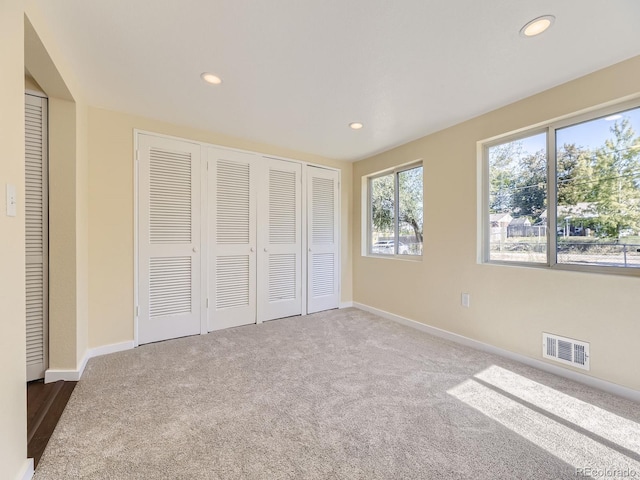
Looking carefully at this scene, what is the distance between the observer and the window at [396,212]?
11.8ft

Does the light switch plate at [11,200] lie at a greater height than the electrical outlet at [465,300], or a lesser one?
greater

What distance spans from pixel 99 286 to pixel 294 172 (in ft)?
8.26

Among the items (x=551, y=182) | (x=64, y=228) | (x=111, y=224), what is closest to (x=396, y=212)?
(x=551, y=182)

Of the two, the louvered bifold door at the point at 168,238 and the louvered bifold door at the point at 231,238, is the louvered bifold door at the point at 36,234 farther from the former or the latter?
the louvered bifold door at the point at 231,238

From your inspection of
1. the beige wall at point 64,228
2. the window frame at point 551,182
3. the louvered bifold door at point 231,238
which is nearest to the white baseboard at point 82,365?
the beige wall at point 64,228

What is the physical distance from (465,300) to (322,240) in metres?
2.04

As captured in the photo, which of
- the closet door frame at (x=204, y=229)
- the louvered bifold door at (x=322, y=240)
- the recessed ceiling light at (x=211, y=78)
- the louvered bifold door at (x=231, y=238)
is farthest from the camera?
the louvered bifold door at (x=322, y=240)

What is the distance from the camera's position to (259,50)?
72.0 inches

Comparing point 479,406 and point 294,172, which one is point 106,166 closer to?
point 294,172

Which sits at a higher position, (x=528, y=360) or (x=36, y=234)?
(x=36, y=234)

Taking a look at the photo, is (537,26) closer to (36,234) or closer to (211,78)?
(211,78)

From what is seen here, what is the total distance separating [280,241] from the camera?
3.80m

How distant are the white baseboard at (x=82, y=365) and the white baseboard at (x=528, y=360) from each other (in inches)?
119

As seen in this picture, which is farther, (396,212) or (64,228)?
(396,212)
